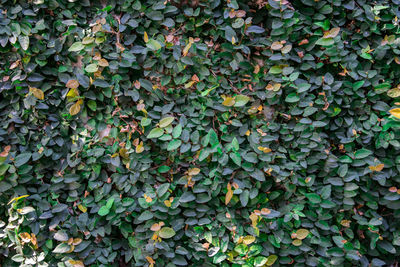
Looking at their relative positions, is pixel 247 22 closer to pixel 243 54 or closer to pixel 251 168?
pixel 243 54

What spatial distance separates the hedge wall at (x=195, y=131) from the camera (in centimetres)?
162

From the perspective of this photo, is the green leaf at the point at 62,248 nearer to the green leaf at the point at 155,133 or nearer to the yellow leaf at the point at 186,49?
the green leaf at the point at 155,133

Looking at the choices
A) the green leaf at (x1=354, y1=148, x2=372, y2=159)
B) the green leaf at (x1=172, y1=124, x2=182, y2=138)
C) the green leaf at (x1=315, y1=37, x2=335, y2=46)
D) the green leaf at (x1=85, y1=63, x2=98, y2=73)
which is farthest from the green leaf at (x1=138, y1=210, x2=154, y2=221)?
the green leaf at (x1=315, y1=37, x2=335, y2=46)

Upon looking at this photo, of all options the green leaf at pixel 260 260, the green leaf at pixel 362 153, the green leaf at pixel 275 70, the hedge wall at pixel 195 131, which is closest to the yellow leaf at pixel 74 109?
the hedge wall at pixel 195 131

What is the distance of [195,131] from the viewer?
5.33 ft

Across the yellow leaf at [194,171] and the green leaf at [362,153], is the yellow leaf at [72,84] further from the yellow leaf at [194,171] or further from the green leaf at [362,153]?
the green leaf at [362,153]

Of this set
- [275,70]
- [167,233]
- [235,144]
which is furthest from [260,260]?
[275,70]

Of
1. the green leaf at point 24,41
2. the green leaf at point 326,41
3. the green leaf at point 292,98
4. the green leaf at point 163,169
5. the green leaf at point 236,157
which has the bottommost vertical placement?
the green leaf at point 163,169

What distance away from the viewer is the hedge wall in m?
1.62

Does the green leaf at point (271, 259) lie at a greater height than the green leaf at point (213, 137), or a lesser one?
lesser

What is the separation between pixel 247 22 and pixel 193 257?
3.95ft

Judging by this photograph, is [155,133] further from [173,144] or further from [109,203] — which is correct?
[109,203]

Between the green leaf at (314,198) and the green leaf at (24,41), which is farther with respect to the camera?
the green leaf at (314,198)

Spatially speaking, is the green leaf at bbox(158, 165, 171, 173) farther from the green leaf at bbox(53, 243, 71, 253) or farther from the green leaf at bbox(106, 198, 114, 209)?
the green leaf at bbox(53, 243, 71, 253)
